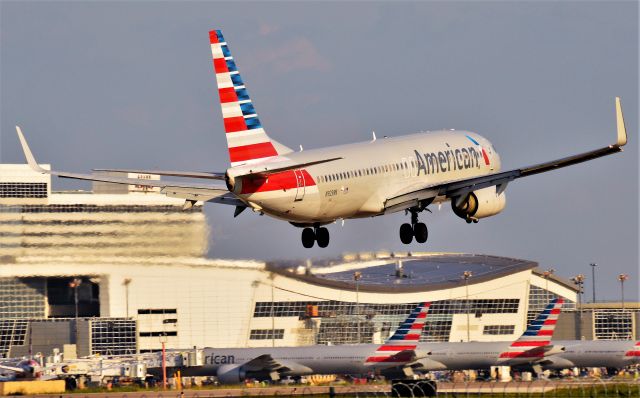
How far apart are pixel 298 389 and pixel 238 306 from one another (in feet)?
105

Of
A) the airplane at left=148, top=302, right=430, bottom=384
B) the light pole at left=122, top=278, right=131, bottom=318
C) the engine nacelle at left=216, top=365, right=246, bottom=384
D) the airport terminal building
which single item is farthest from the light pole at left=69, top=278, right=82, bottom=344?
the engine nacelle at left=216, top=365, right=246, bottom=384

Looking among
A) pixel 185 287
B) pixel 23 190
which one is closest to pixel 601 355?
pixel 185 287

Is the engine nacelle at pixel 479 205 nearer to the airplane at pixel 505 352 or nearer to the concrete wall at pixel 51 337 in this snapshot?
the airplane at pixel 505 352

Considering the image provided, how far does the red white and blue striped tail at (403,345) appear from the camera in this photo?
10431cm

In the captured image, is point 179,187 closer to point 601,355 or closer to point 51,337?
point 601,355

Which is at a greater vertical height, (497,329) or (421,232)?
(421,232)

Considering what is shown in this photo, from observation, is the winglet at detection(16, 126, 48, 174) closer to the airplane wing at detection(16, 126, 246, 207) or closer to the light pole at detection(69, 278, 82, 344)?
the airplane wing at detection(16, 126, 246, 207)

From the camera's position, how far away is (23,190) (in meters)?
137

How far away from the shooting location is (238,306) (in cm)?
12481

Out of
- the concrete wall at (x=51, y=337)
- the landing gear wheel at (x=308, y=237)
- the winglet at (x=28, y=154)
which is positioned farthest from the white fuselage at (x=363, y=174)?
the concrete wall at (x=51, y=337)

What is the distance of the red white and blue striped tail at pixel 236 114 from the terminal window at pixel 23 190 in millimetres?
73030

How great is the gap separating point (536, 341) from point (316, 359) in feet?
55.8

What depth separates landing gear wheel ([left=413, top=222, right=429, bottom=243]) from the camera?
73.3 metres

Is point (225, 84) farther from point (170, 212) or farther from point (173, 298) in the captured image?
point (173, 298)
